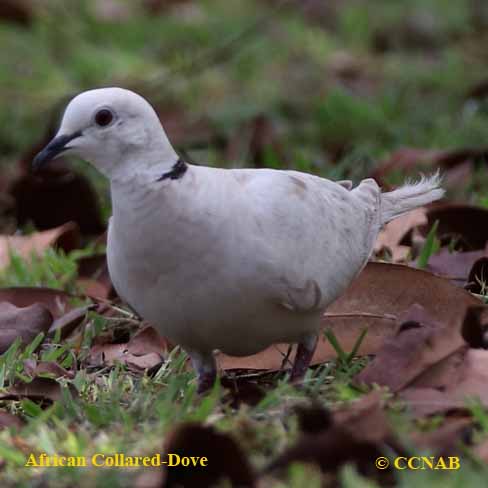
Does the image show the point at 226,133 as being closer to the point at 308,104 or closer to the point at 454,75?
the point at 308,104

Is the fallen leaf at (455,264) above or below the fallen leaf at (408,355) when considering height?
below

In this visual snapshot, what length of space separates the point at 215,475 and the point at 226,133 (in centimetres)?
504

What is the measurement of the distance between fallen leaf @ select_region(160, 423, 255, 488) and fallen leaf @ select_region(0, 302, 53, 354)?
1.77 metres

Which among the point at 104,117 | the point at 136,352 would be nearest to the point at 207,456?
the point at 104,117

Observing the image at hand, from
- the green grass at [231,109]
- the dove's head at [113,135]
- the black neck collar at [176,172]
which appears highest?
the dove's head at [113,135]

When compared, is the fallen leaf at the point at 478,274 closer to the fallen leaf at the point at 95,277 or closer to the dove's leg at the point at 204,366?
the dove's leg at the point at 204,366

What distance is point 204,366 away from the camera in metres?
4.07

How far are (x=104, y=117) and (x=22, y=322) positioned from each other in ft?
4.23

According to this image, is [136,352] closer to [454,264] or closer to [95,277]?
[95,277]

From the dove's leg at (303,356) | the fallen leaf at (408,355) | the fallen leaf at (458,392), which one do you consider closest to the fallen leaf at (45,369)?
the dove's leg at (303,356)

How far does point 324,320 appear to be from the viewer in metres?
4.40

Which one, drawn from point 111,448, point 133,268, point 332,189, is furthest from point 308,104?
point 111,448
